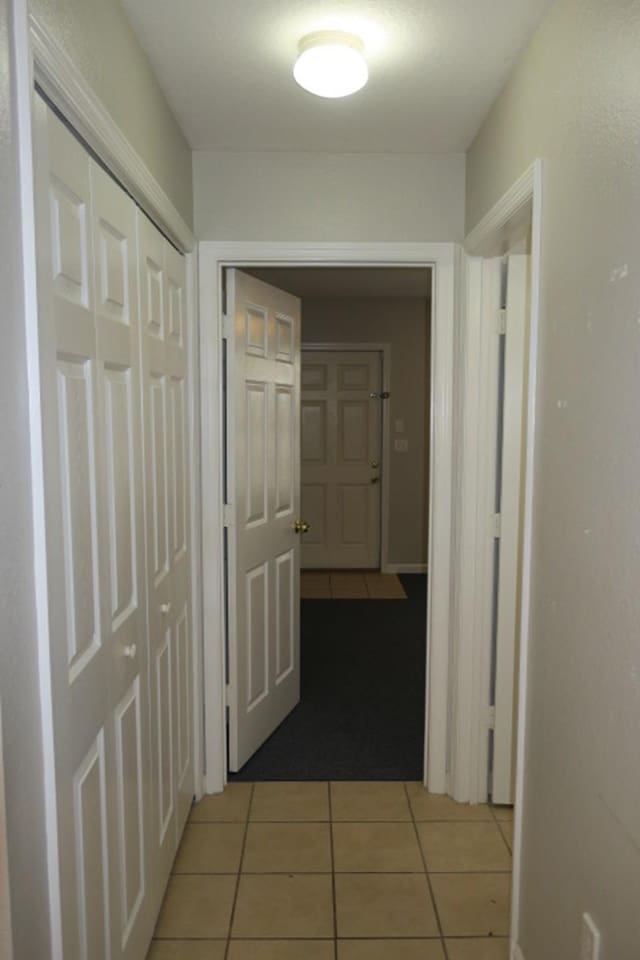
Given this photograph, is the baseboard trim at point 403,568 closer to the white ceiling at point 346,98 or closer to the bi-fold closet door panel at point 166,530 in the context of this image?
the bi-fold closet door panel at point 166,530

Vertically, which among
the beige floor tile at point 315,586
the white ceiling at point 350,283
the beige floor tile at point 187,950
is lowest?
the beige floor tile at point 187,950

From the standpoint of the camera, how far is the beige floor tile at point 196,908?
1996mm

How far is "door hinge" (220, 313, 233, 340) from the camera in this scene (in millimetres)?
2672

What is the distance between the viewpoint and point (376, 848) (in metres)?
2.41

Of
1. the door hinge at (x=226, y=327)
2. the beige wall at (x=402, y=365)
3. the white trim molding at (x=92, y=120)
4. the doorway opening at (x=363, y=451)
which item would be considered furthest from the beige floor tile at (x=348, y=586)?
the white trim molding at (x=92, y=120)

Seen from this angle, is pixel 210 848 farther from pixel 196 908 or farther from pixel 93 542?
pixel 93 542

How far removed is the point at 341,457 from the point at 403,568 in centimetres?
114

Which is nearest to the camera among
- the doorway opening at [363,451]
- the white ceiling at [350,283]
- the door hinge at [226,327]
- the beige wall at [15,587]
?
the beige wall at [15,587]

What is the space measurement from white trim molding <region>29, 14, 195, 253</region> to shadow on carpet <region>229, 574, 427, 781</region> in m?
2.21

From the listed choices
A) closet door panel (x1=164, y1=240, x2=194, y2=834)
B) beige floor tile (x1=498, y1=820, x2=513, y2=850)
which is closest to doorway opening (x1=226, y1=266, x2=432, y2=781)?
beige floor tile (x1=498, y1=820, x2=513, y2=850)

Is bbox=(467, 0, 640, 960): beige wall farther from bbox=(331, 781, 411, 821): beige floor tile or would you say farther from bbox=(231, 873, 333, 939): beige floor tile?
bbox=(331, 781, 411, 821): beige floor tile

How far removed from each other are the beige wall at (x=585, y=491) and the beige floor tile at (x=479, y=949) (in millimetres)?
177

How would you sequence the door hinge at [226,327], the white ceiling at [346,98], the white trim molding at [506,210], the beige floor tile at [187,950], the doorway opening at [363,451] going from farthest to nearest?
the doorway opening at [363,451] < the door hinge at [226,327] < the beige floor tile at [187,950] < the white trim molding at [506,210] < the white ceiling at [346,98]

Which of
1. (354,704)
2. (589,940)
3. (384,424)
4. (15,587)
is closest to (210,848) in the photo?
(354,704)
